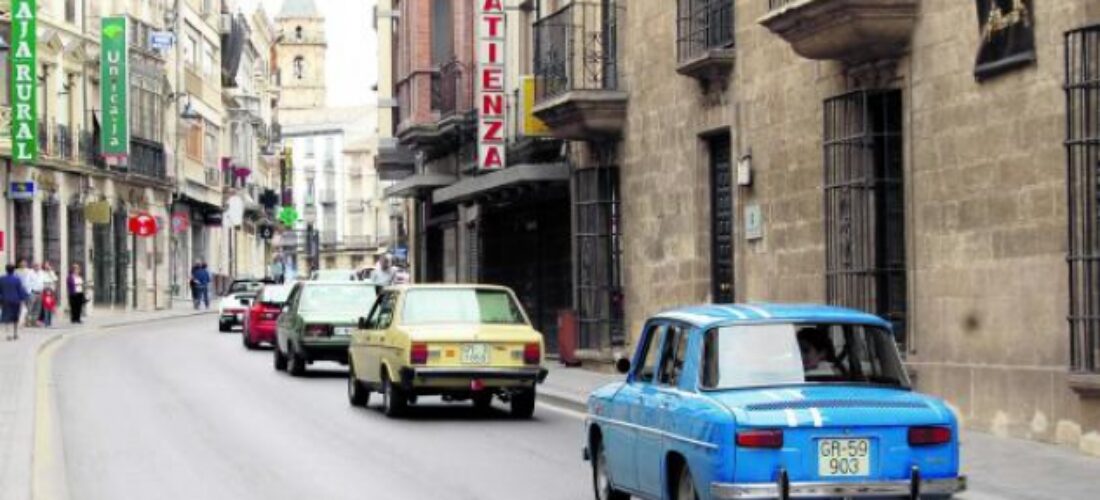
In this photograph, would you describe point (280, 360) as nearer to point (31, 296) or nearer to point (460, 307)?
point (460, 307)

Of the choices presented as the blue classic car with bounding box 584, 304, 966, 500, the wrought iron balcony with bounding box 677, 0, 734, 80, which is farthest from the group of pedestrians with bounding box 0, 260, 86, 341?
the blue classic car with bounding box 584, 304, 966, 500

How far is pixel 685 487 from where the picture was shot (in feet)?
36.8

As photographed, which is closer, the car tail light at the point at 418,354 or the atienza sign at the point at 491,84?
the car tail light at the point at 418,354

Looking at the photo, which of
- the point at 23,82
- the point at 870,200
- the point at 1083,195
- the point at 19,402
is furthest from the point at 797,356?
the point at 23,82

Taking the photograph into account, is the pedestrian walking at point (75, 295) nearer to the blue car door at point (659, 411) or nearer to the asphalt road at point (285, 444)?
the asphalt road at point (285, 444)

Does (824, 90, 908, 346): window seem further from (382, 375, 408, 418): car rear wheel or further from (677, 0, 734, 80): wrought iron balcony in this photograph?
(382, 375, 408, 418): car rear wheel

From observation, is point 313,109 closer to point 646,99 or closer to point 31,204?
point 31,204

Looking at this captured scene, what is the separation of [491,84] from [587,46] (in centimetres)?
497

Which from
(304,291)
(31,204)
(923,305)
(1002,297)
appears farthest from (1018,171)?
(31,204)

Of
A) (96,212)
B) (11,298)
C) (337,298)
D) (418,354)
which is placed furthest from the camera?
(96,212)

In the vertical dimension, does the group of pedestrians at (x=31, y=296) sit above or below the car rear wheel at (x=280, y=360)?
above

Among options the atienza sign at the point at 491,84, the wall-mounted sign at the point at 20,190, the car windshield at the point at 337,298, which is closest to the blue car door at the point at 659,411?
the car windshield at the point at 337,298

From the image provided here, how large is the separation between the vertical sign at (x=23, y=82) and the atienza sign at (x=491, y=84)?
1931 cm

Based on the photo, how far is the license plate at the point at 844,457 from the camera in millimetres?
10414
